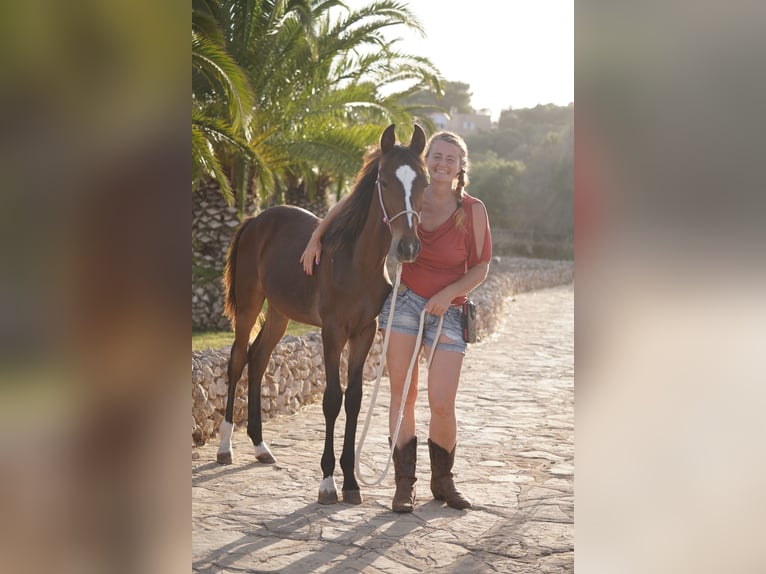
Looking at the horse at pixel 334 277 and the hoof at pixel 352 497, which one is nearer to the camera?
the horse at pixel 334 277

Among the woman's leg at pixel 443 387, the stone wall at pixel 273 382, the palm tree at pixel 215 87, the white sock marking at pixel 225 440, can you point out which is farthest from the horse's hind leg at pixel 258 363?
the palm tree at pixel 215 87

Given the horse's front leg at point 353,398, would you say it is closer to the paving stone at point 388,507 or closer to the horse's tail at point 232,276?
the paving stone at point 388,507

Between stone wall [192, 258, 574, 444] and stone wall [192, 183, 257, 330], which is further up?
stone wall [192, 183, 257, 330]

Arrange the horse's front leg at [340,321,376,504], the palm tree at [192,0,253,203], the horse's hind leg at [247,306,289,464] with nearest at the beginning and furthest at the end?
1. the horse's front leg at [340,321,376,504]
2. the horse's hind leg at [247,306,289,464]
3. the palm tree at [192,0,253,203]

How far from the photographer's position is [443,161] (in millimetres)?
4359

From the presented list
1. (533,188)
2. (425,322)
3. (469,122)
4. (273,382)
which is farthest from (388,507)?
(469,122)

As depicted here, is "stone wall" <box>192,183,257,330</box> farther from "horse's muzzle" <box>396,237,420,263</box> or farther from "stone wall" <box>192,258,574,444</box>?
"horse's muzzle" <box>396,237,420,263</box>

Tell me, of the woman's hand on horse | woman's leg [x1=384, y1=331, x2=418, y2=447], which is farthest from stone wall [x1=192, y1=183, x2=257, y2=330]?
woman's leg [x1=384, y1=331, x2=418, y2=447]

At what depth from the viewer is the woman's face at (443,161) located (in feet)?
14.3

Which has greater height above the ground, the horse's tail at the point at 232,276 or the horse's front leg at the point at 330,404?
the horse's tail at the point at 232,276

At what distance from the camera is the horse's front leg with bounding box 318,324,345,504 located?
15.1 feet

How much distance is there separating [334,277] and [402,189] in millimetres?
838
